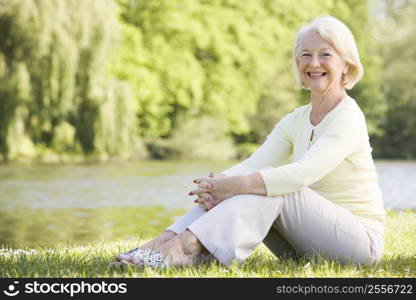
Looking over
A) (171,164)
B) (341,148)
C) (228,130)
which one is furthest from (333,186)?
(228,130)

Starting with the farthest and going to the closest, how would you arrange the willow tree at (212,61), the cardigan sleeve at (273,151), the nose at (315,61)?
1. the willow tree at (212,61)
2. the cardigan sleeve at (273,151)
3. the nose at (315,61)

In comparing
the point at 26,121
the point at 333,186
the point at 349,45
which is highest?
the point at 349,45

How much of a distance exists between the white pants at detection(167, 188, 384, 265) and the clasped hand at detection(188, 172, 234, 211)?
0.16 ft

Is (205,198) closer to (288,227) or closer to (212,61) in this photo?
(288,227)

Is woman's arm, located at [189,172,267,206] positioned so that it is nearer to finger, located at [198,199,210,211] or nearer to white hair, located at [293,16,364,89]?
finger, located at [198,199,210,211]

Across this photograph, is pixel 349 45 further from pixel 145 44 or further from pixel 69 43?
pixel 145 44

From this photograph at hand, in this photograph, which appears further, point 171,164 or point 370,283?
point 171,164

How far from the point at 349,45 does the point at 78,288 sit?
1.55 meters

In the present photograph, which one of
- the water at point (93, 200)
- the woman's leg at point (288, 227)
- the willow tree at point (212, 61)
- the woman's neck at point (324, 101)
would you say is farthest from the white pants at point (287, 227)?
the willow tree at point (212, 61)

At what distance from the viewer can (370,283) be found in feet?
9.04

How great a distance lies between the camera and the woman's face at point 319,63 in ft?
10.4

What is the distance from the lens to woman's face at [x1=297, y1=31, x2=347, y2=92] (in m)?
3.18

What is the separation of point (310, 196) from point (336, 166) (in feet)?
0.69

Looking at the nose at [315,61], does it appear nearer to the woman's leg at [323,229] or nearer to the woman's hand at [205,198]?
the woman's leg at [323,229]
